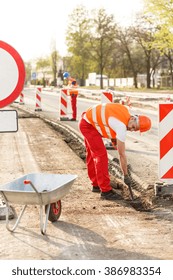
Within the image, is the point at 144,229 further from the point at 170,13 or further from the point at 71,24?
the point at 71,24

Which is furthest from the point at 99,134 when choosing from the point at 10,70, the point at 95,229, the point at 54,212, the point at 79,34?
the point at 79,34

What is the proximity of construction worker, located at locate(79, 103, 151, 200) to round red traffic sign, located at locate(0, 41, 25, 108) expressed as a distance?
2.34 m

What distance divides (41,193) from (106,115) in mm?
2260

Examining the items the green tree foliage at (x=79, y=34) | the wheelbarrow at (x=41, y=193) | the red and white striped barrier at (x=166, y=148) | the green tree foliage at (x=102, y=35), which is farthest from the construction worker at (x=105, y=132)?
the green tree foliage at (x=79, y=34)

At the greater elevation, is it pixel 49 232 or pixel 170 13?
pixel 170 13

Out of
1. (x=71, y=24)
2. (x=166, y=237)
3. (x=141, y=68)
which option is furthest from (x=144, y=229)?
(x=141, y=68)

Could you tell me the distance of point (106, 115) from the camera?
317 inches

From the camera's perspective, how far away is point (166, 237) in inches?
251

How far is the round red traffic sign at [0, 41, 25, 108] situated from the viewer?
5.72 meters

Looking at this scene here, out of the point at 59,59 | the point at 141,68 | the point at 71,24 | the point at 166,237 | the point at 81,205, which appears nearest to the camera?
the point at 166,237

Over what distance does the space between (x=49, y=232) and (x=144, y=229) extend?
1.07m

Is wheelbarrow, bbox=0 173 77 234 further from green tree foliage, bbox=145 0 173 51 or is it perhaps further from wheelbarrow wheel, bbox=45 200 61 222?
green tree foliage, bbox=145 0 173 51

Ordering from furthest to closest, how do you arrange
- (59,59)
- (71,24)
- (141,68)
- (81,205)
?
1. (59,59)
2. (141,68)
3. (71,24)
4. (81,205)
